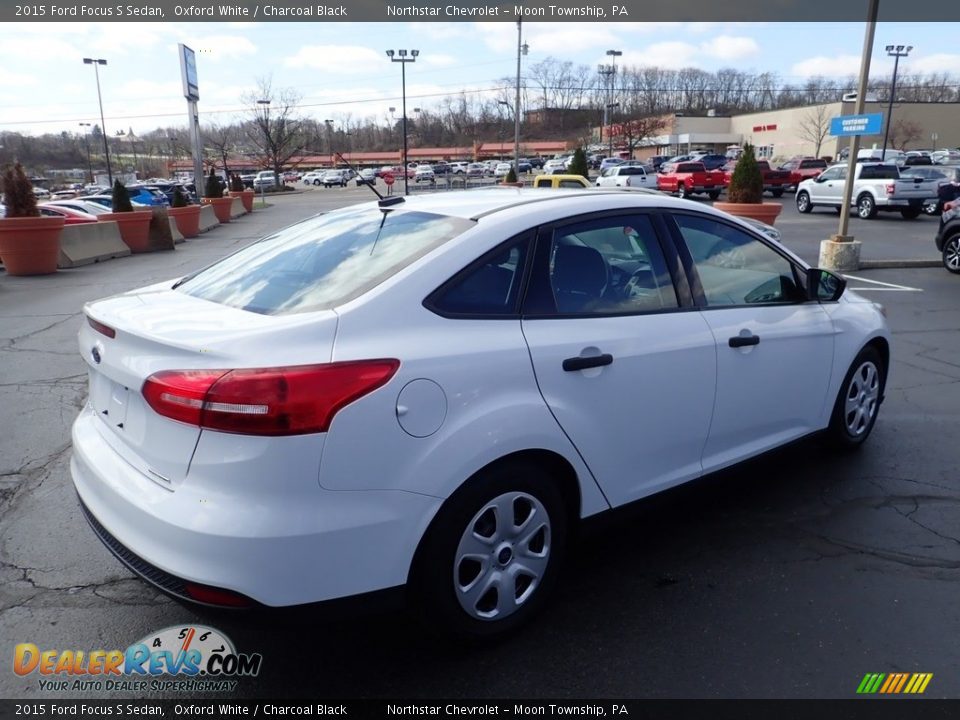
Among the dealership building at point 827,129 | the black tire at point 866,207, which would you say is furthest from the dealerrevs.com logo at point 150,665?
the dealership building at point 827,129

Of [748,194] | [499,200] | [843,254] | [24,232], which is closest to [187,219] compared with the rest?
[24,232]

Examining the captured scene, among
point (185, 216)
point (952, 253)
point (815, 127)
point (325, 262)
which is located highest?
point (815, 127)

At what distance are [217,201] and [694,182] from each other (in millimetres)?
20973

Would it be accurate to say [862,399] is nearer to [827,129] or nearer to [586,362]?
[586,362]

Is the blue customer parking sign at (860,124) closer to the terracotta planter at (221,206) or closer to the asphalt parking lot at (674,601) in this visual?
the asphalt parking lot at (674,601)

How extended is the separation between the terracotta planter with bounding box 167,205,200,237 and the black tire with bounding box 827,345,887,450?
20409mm

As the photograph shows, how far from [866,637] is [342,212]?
3060mm

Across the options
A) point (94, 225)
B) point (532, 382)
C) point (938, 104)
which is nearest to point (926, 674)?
point (532, 382)

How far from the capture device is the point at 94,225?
15.8 m

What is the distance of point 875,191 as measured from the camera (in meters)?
22.8

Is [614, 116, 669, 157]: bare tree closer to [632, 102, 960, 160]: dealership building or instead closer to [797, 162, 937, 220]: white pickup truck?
[632, 102, 960, 160]: dealership building

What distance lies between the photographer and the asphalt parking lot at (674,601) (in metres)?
2.67

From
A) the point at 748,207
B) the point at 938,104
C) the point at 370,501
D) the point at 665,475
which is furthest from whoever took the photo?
the point at 938,104

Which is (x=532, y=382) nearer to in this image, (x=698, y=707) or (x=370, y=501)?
(x=370, y=501)
